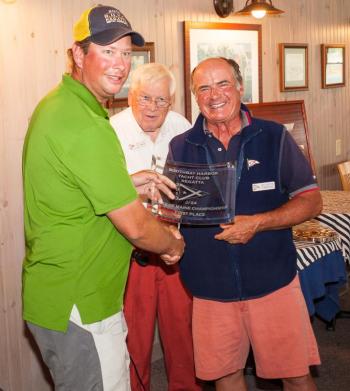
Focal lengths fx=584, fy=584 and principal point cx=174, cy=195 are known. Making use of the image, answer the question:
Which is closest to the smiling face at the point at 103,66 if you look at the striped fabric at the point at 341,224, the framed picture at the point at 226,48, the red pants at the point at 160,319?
the red pants at the point at 160,319

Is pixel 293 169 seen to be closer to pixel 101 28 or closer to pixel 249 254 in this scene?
pixel 249 254

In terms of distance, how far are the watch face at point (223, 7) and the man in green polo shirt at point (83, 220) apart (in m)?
2.06

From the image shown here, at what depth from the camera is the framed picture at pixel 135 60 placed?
124 inches

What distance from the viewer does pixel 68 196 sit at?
1647 mm

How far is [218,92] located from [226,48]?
176 cm

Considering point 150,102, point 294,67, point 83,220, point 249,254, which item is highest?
point 294,67

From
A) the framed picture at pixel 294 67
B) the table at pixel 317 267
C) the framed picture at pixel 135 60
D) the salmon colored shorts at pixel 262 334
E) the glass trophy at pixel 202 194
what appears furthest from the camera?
the framed picture at pixel 294 67

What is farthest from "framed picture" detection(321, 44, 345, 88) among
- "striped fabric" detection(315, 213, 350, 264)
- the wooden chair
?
"striped fabric" detection(315, 213, 350, 264)

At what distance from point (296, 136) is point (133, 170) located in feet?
6.81

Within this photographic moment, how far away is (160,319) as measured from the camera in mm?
2920

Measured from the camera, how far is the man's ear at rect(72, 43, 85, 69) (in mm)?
1759

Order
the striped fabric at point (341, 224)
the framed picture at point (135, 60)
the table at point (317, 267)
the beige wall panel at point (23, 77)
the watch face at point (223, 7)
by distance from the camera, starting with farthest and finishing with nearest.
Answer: the watch face at point (223, 7) < the striped fabric at point (341, 224) < the framed picture at point (135, 60) < the table at point (317, 267) < the beige wall panel at point (23, 77)

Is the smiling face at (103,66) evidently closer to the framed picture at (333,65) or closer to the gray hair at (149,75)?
the gray hair at (149,75)

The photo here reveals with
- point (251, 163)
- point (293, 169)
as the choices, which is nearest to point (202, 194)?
point (251, 163)
